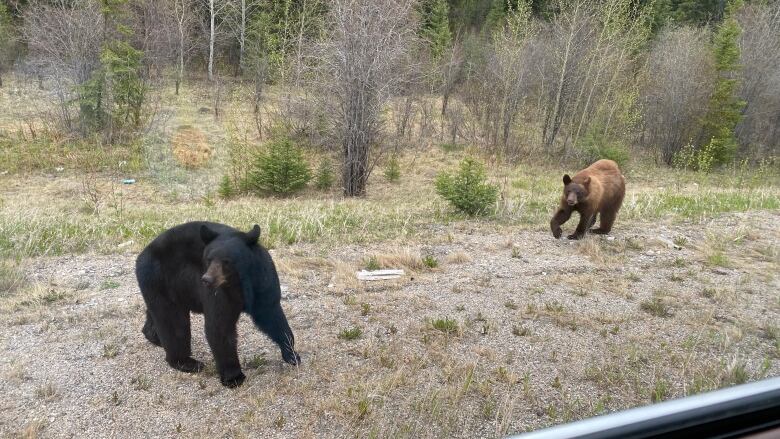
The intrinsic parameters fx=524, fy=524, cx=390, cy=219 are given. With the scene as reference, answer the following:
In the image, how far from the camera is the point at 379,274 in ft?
16.1

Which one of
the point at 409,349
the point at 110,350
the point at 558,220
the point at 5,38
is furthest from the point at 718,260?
the point at 5,38

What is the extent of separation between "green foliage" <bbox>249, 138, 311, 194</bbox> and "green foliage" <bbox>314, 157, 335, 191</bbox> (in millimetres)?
705

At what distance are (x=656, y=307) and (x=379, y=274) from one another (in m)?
2.33

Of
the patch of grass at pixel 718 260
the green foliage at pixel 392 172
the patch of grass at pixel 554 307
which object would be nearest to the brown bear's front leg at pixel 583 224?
the patch of grass at pixel 718 260

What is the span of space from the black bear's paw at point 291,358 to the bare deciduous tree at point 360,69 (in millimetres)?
8150

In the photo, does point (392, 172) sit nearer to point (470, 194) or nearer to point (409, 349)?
point (470, 194)

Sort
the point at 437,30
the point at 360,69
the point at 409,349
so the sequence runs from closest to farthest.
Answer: the point at 409,349 → the point at 360,69 → the point at 437,30

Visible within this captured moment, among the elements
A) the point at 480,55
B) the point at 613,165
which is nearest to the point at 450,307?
the point at 613,165

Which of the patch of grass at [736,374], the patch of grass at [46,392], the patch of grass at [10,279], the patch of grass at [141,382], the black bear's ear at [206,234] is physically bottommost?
the patch of grass at [10,279]

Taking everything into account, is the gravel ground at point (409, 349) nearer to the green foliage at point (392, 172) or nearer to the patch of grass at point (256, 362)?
the patch of grass at point (256, 362)

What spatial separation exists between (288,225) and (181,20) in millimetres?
16765

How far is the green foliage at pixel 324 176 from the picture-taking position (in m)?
11.6

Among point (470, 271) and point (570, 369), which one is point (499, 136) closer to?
point (470, 271)

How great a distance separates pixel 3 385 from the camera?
284 cm
